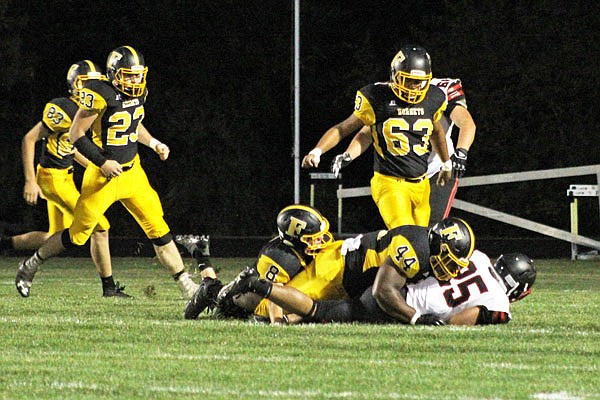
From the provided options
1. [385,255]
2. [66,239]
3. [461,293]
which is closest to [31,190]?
[66,239]

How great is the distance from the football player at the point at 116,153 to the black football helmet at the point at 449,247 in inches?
110

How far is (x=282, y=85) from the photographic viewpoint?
26.7 meters

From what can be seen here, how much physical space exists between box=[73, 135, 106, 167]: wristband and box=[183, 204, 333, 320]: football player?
5.78 feet

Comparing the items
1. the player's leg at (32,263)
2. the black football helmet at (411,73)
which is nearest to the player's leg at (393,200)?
the black football helmet at (411,73)

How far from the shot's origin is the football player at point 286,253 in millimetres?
8398

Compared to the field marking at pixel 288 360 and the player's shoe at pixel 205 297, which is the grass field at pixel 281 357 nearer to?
the field marking at pixel 288 360

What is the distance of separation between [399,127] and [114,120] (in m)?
2.00

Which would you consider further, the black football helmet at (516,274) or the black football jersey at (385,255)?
the black football helmet at (516,274)

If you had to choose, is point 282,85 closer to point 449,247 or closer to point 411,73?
point 411,73

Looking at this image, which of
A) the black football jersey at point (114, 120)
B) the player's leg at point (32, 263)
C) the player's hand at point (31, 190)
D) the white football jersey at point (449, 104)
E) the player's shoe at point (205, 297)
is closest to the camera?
the player's shoe at point (205, 297)

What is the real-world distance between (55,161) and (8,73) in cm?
1315

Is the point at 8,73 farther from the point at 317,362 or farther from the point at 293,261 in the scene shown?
the point at 317,362

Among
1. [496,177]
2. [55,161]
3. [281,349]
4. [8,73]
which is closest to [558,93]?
[496,177]

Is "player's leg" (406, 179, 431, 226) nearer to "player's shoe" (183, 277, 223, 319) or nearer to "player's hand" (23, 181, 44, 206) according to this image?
"player's shoe" (183, 277, 223, 319)
